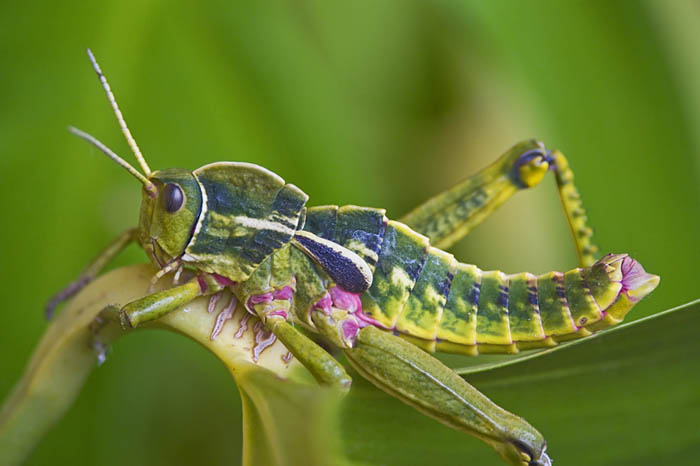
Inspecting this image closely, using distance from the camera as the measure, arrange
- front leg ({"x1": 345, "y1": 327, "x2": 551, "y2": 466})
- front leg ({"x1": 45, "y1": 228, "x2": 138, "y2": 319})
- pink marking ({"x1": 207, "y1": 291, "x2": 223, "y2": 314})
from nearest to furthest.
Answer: front leg ({"x1": 345, "y1": 327, "x2": 551, "y2": 466}) < pink marking ({"x1": 207, "y1": 291, "x2": 223, "y2": 314}) < front leg ({"x1": 45, "y1": 228, "x2": 138, "y2": 319})

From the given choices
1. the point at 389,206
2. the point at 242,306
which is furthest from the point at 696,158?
the point at 242,306

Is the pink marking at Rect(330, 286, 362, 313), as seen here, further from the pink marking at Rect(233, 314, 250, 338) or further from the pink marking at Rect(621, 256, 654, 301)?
the pink marking at Rect(621, 256, 654, 301)

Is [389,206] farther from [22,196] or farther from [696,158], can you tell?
[22,196]

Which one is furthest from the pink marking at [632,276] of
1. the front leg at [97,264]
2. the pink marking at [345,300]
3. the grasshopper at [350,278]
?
the front leg at [97,264]

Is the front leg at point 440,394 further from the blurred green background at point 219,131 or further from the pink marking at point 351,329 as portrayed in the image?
the blurred green background at point 219,131

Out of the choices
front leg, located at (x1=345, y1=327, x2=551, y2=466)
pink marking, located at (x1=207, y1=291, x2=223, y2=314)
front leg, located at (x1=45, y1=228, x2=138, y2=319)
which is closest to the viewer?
front leg, located at (x1=345, y1=327, x2=551, y2=466)

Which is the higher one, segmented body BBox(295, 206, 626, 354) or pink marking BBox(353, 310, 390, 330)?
segmented body BBox(295, 206, 626, 354)

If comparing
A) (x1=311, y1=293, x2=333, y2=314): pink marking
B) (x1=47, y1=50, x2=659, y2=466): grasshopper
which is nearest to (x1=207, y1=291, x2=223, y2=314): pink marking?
(x1=47, y1=50, x2=659, y2=466): grasshopper
